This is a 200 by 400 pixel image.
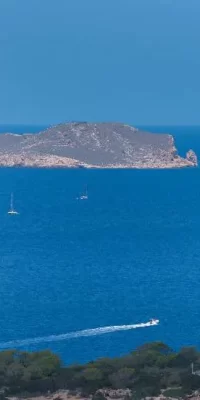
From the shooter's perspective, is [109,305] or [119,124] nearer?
[109,305]

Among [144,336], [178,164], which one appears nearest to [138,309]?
[144,336]

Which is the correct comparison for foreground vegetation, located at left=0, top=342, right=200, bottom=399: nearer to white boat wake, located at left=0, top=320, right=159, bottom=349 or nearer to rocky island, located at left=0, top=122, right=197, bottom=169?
white boat wake, located at left=0, top=320, right=159, bottom=349

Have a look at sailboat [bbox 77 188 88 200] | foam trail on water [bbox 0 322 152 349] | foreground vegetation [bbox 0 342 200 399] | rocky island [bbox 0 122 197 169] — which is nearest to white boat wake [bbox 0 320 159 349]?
foam trail on water [bbox 0 322 152 349]

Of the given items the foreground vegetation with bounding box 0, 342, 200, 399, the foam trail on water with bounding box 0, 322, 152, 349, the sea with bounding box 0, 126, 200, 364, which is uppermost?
the sea with bounding box 0, 126, 200, 364

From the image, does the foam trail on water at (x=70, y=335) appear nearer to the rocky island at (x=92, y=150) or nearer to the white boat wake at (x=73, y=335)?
the white boat wake at (x=73, y=335)

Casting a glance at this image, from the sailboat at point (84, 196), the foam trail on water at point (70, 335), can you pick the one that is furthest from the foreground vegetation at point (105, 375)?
the sailboat at point (84, 196)

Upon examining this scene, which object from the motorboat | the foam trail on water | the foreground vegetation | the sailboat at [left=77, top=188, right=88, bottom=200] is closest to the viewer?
the foreground vegetation

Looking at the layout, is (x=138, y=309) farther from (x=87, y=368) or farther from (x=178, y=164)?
(x=178, y=164)
